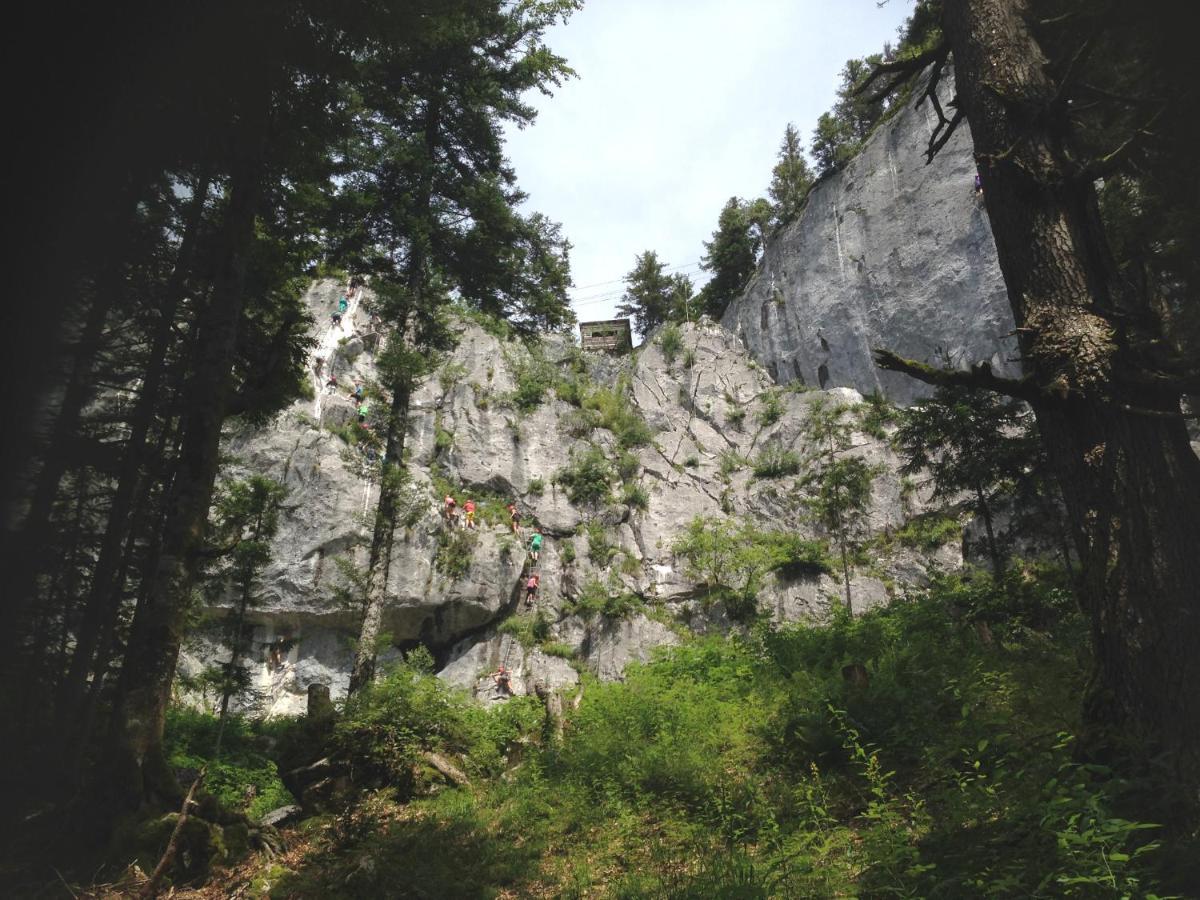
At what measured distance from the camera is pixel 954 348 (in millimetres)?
36375

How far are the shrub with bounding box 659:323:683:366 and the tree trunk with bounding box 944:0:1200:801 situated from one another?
130 feet

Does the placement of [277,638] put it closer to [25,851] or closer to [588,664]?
[588,664]

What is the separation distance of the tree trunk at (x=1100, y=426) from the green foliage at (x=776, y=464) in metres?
31.5

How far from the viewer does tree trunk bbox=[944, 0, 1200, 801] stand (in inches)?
138

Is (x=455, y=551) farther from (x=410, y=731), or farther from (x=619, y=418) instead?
(x=410, y=731)

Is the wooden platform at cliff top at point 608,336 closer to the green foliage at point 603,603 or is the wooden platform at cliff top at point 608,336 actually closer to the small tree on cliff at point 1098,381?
the green foliage at point 603,603

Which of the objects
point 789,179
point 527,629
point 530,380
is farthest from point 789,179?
point 527,629

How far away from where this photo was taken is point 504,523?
98.1ft

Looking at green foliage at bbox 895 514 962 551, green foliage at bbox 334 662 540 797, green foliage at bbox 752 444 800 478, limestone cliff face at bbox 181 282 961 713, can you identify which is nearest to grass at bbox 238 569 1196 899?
green foliage at bbox 334 662 540 797

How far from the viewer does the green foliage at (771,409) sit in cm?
3979

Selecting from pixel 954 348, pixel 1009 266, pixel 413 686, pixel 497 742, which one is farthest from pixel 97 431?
pixel 954 348

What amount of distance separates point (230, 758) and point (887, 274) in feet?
126

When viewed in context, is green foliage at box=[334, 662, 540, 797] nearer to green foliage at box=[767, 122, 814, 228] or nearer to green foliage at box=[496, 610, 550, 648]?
green foliage at box=[496, 610, 550, 648]

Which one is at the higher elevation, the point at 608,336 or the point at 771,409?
the point at 608,336
